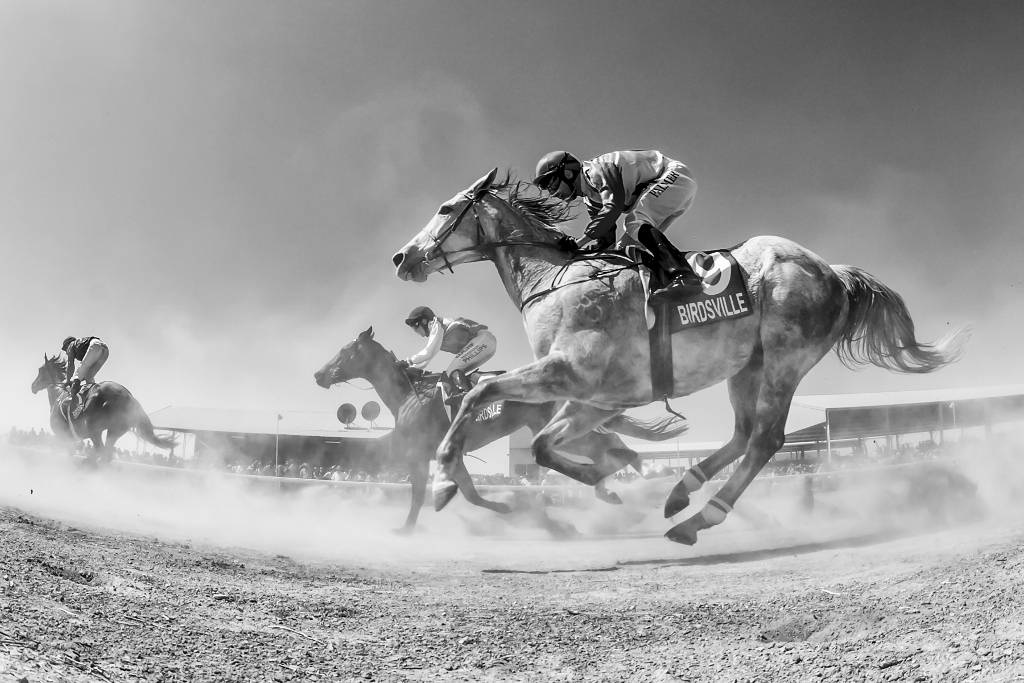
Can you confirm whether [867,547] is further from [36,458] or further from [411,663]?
[36,458]

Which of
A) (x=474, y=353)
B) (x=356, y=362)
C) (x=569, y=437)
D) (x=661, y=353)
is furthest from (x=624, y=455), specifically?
(x=356, y=362)

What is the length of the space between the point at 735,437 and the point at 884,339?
4.80 feet

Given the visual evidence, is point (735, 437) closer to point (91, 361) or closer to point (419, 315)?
point (419, 315)

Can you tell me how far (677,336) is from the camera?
15.9 feet

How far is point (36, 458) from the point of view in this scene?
11.6 m

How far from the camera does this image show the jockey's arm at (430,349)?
828 cm

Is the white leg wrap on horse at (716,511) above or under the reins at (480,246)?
under

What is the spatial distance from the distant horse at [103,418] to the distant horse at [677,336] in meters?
8.46

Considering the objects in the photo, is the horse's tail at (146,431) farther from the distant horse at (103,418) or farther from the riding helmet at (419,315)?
the riding helmet at (419,315)

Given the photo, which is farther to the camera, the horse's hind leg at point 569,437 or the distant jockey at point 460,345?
the distant jockey at point 460,345

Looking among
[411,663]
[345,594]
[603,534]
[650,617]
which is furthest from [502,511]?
[411,663]

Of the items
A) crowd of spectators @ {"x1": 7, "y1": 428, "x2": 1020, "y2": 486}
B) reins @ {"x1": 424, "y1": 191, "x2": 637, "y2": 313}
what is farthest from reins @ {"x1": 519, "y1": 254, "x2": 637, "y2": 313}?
crowd of spectators @ {"x1": 7, "y1": 428, "x2": 1020, "y2": 486}

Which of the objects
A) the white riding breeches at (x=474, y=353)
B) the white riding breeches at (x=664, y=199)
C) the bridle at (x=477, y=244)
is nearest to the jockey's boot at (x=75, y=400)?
the white riding breeches at (x=474, y=353)

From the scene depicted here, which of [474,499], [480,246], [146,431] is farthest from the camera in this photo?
[146,431]
